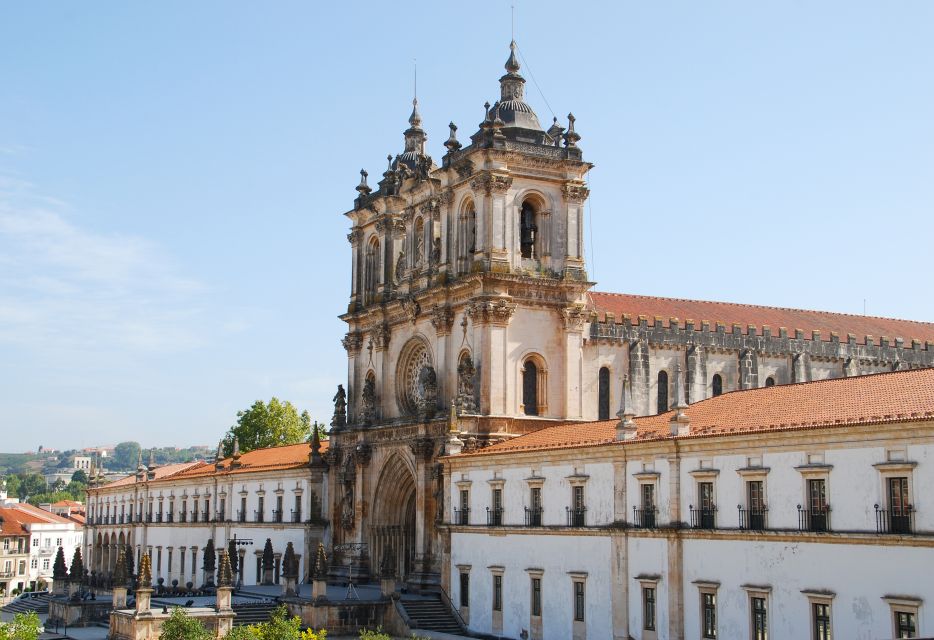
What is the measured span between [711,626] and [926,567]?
891 cm

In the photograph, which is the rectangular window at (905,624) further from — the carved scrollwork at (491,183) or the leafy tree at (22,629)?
Result: the carved scrollwork at (491,183)

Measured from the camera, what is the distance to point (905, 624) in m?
33.8

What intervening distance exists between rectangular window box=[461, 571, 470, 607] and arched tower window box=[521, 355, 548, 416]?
899 centimetres

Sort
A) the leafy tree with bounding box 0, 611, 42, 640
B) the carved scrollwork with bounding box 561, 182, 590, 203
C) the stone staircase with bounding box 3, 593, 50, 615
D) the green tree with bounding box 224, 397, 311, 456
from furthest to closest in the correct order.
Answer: the green tree with bounding box 224, 397, 311, 456 < the stone staircase with bounding box 3, 593, 50, 615 < the carved scrollwork with bounding box 561, 182, 590, 203 < the leafy tree with bounding box 0, 611, 42, 640

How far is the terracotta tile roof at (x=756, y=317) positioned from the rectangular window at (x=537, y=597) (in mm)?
16870

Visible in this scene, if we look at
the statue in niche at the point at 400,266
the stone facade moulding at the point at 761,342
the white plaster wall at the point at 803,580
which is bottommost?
the white plaster wall at the point at 803,580

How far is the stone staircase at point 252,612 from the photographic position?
57.9 metres

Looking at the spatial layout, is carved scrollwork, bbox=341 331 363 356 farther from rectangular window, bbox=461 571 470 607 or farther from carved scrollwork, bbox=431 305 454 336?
rectangular window, bbox=461 571 470 607

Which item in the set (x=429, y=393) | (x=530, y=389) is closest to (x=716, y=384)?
(x=530, y=389)

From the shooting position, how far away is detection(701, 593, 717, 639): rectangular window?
40562mm

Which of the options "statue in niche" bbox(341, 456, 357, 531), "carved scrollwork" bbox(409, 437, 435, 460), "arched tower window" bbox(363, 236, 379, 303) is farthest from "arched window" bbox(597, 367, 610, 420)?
"arched tower window" bbox(363, 236, 379, 303)

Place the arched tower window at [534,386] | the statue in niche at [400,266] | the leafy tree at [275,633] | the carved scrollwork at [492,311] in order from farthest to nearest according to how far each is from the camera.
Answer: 1. the statue in niche at [400,266]
2. the arched tower window at [534,386]
3. the carved scrollwork at [492,311]
4. the leafy tree at [275,633]

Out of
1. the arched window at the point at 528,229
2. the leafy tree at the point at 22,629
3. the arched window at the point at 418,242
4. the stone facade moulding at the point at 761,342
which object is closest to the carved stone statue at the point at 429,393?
the arched window at the point at 418,242

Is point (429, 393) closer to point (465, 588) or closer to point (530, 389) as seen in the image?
point (530, 389)
